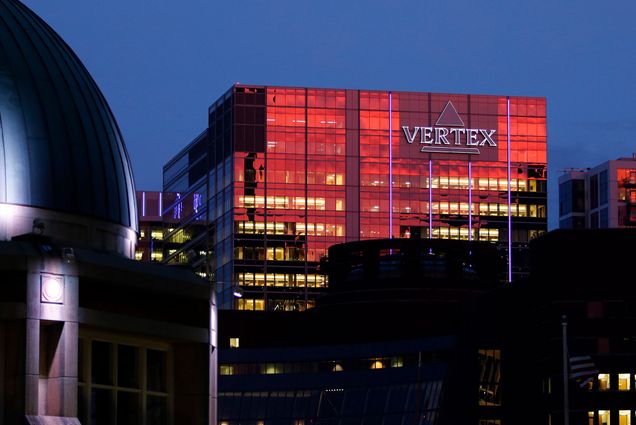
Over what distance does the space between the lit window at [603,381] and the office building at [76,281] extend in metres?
85.2

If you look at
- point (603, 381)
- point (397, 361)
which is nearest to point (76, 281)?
point (603, 381)

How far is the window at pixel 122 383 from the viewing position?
44312 mm

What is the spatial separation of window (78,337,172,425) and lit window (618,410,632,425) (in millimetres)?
86357

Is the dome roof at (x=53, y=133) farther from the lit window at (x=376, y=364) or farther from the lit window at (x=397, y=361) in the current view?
the lit window at (x=376, y=364)

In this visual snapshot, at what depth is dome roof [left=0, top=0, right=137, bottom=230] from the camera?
43.7 metres

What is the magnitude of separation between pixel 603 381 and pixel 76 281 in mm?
92599

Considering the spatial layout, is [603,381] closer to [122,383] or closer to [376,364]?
[376,364]

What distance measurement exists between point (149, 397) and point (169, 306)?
2.65 m

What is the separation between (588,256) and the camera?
129375mm

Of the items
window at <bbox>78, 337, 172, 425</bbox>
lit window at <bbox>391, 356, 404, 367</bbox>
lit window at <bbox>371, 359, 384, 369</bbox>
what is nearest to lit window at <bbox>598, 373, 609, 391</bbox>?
lit window at <bbox>391, 356, 404, 367</bbox>

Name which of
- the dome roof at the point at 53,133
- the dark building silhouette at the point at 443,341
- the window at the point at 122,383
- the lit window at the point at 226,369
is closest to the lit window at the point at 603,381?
the dark building silhouette at the point at 443,341

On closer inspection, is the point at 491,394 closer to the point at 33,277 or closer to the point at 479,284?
the point at 479,284

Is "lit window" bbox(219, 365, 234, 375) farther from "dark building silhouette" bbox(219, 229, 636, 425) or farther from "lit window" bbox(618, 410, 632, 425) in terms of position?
"lit window" bbox(618, 410, 632, 425)

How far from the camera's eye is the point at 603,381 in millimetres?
129500
